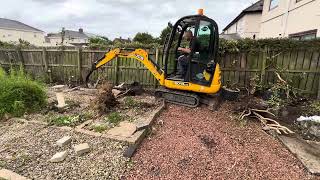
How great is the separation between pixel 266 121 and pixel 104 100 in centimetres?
391

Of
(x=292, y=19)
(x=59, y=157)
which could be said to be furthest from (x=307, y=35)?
(x=59, y=157)

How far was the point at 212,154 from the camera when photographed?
3.42 metres

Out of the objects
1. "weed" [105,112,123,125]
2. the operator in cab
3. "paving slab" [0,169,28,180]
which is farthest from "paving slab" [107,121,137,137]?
the operator in cab

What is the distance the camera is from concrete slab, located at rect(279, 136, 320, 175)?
309 cm

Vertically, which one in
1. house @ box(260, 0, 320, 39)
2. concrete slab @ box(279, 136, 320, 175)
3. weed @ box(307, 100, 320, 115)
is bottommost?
concrete slab @ box(279, 136, 320, 175)

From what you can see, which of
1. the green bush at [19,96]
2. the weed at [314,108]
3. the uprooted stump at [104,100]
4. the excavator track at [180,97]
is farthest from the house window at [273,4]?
the green bush at [19,96]

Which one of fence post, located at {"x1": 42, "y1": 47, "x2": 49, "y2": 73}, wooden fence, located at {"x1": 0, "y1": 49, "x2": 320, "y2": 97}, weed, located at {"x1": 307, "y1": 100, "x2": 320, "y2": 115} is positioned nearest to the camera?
weed, located at {"x1": 307, "y1": 100, "x2": 320, "y2": 115}

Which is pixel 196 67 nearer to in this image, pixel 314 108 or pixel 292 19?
pixel 314 108

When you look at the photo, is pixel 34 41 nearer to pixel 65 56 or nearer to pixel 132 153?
pixel 65 56

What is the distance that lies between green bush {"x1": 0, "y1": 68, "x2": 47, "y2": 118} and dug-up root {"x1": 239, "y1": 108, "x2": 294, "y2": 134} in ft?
17.2

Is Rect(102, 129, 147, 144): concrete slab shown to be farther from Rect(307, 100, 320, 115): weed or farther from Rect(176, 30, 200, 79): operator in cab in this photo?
Rect(307, 100, 320, 115): weed

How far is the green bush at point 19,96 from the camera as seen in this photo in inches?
199

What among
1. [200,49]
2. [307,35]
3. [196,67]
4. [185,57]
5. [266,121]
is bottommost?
[266,121]

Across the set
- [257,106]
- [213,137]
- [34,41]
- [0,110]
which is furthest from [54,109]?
[34,41]
